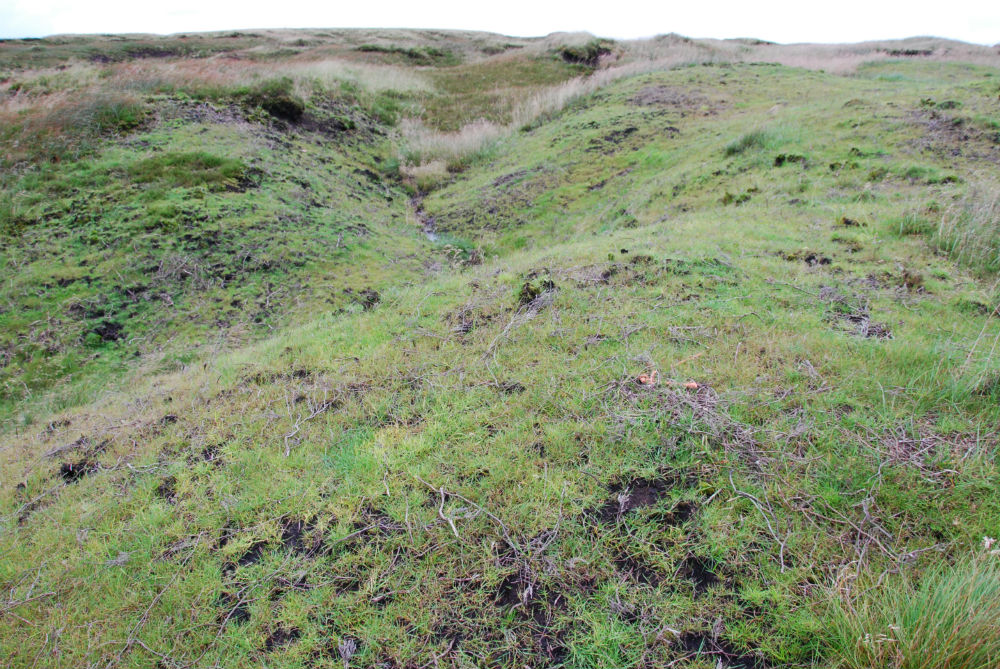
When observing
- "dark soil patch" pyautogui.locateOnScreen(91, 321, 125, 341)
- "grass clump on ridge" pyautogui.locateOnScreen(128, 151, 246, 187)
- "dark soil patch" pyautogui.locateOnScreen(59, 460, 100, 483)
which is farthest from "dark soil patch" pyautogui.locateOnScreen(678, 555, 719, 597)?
"grass clump on ridge" pyautogui.locateOnScreen(128, 151, 246, 187)

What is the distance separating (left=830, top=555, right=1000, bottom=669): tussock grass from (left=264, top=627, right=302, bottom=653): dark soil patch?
2.21 metres

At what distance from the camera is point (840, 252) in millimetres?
4875

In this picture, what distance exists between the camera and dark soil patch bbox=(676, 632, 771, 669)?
72.8 inches

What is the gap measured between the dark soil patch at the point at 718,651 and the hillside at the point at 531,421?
13mm

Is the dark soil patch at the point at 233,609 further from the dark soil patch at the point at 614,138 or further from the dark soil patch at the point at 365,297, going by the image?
the dark soil patch at the point at 614,138

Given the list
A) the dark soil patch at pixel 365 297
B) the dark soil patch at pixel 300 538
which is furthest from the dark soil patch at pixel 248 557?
the dark soil patch at pixel 365 297

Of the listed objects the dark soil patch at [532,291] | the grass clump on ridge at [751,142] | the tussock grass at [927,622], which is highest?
the grass clump on ridge at [751,142]

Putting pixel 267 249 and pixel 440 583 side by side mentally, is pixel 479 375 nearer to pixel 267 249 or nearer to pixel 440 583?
pixel 440 583

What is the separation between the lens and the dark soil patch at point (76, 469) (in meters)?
3.40

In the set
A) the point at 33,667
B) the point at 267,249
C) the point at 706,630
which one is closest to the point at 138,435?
the point at 33,667

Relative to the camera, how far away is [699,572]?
218 centimetres

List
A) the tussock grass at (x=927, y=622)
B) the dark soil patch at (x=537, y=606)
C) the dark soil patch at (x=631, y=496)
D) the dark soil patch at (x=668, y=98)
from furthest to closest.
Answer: the dark soil patch at (x=668, y=98) < the dark soil patch at (x=631, y=496) < the dark soil patch at (x=537, y=606) < the tussock grass at (x=927, y=622)

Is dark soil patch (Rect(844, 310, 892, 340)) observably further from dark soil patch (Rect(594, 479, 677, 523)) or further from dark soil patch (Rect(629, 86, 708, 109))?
dark soil patch (Rect(629, 86, 708, 109))

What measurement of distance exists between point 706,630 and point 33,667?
9.55 feet
